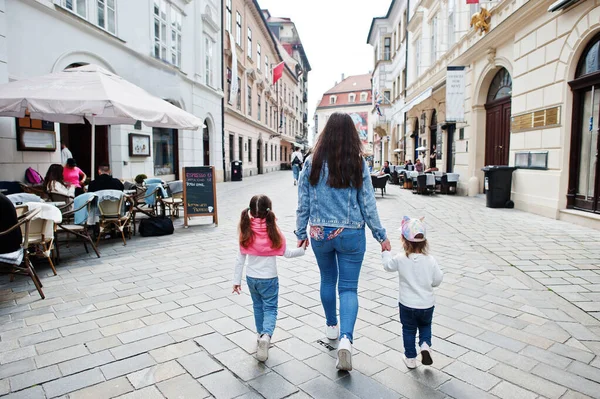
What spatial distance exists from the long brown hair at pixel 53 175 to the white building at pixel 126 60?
5.20ft

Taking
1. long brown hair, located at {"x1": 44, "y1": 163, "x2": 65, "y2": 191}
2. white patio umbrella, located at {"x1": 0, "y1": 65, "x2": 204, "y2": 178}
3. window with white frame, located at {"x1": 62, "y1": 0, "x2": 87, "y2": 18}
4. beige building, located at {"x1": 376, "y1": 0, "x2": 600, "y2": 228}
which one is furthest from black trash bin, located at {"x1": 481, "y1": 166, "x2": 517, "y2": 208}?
window with white frame, located at {"x1": 62, "y1": 0, "x2": 87, "y2": 18}

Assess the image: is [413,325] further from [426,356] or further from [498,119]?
[498,119]

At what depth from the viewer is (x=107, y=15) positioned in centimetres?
1188

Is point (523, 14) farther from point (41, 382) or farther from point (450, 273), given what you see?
point (41, 382)

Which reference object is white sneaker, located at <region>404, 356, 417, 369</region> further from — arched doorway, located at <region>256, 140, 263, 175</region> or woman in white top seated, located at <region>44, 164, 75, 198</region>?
arched doorway, located at <region>256, 140, 263, 175</region>

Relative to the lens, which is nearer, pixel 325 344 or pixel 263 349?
pixel 263 349

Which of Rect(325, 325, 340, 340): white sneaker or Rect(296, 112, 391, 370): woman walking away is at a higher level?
Rect(296, 112, 391, 370): woman walking away

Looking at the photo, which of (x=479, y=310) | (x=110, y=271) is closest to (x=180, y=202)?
(x=110, y=271)

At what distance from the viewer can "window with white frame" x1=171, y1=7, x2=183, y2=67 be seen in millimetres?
16344

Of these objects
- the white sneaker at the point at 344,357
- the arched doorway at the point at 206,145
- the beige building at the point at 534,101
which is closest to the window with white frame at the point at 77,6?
the arched doorway at the point at 206,145

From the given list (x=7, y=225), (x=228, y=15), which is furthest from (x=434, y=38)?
(x=7, y=225)

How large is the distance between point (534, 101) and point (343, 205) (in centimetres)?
913

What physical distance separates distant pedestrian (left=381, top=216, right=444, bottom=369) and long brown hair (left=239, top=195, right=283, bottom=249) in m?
0.79

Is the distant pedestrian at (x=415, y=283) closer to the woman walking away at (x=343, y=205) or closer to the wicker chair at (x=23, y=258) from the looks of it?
the woman walking away at (x=343, y=205)
